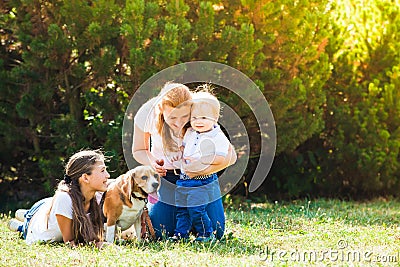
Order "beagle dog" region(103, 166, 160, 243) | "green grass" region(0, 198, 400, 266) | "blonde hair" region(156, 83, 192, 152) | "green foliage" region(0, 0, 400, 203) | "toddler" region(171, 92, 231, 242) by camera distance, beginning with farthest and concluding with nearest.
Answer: "green foliage" region(0, 0, 400, 203) → "blonde hair" region(156, 83, 192, 152) → "toddler" region(171, 92, 231, 242) → "beagle dog" region(103, 166, 160, 243) → "green grass" region(0, 198, 400, 266)

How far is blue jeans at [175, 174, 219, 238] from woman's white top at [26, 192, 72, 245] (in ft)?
2.79

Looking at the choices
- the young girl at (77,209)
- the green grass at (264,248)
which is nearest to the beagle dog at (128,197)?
the young girl at (77,209)

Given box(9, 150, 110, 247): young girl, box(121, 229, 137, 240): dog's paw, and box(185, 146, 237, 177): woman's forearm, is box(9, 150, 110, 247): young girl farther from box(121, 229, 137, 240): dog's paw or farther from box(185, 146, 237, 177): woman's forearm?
box(185, 146, 237, 177): woman's forearm

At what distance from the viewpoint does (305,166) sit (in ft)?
30.3

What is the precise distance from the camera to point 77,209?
16.5ft

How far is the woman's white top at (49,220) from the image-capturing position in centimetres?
504

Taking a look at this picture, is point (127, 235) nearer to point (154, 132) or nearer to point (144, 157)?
point (144, 157)

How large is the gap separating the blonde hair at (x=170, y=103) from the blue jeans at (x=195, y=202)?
290 millimetres

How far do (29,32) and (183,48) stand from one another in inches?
71.9

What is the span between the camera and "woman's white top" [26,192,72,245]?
5.04m

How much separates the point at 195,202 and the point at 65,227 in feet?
3.24

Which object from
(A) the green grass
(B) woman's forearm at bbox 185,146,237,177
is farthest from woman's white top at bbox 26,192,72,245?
(B) woman's forearm at bbox 185,146,237,177

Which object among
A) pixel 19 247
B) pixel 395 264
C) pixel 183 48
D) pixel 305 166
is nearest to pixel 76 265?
pixel 19 247

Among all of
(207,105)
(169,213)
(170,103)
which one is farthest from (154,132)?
(169,213)
